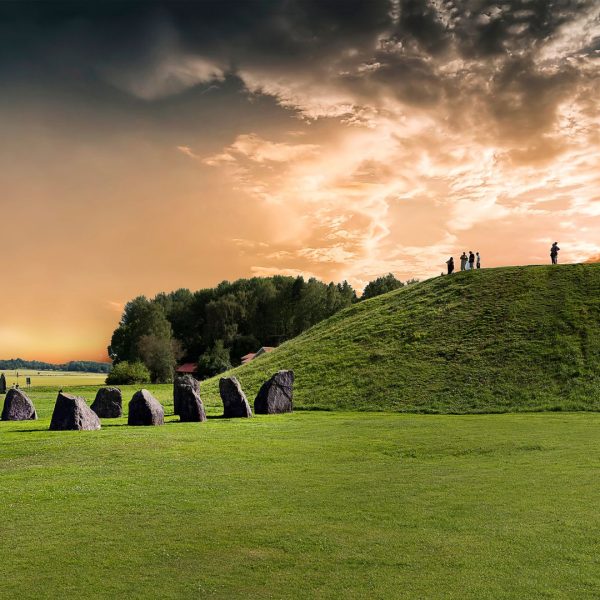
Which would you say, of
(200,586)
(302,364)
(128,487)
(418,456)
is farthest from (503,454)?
(302,364)

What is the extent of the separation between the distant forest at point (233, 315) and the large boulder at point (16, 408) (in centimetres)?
7095

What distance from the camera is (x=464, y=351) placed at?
47.7 meters

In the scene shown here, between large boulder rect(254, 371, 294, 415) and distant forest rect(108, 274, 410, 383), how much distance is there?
2725 inches

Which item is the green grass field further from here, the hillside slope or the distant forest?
the distant forest

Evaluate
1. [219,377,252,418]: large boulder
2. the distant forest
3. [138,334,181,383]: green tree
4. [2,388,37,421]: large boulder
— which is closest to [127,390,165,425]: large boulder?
[219,377,252,418]: large boulder

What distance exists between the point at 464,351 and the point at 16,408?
3204 centimetres

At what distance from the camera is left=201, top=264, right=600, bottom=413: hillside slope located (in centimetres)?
4059

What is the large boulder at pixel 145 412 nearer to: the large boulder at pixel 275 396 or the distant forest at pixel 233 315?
→ the large boulder at pixel 275 396

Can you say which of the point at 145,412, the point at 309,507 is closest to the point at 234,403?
the point at 145,412

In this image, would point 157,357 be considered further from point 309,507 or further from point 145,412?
point 309,507

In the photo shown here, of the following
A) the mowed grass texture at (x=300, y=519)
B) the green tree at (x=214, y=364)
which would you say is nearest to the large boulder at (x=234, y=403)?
the mowed grass texture at (x=300, y=519)

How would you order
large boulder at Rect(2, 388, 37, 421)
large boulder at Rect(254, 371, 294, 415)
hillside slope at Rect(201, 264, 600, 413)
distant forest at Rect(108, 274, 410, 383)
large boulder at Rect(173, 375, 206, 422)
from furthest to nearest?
distant forest at Rect(108, 274, 410, 383) → hillside slope at Rect(201, 264, 600, 413) → large boulder at Rect(254, 371, 294, 415) → large boulder at Rect(2, 388, 37, 421) → large boulder at Rect(173, 375, 206, 422)

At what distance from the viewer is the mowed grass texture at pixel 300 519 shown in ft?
29.8

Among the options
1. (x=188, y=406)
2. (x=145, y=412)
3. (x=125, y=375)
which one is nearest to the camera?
(x=145, y=412)
